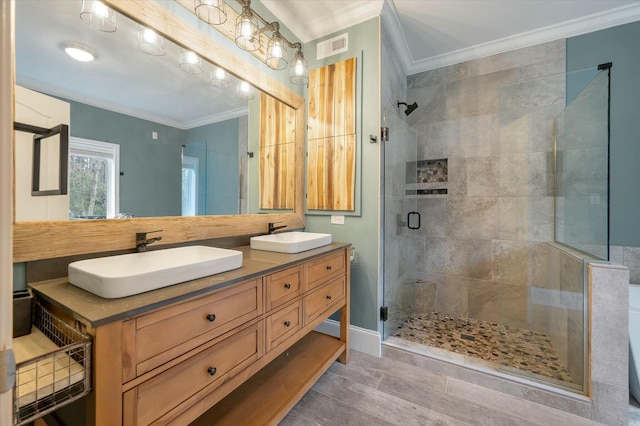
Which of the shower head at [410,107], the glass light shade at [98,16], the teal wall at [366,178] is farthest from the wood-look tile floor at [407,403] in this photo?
the shower head at [410,107]

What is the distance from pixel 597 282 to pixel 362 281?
4.81ft

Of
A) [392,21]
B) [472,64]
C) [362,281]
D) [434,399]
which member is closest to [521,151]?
[472,64]

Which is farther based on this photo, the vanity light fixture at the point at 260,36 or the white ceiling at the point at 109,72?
the vanity light fixture at the point at 260,36

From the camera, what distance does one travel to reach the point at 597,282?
1576 mm

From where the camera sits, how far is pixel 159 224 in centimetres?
140

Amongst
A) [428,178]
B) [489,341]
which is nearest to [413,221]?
[428,178]

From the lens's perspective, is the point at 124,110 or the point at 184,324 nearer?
the point at 184,324

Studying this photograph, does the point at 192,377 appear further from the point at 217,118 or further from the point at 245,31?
the point at 245,31

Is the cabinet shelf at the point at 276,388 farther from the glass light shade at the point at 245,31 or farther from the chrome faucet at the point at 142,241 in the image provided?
the glass light shade at the point at 245,31

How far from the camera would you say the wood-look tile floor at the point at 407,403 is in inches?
58.9

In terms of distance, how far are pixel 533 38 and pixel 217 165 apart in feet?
10.2

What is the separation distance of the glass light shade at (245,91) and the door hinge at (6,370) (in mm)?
1786

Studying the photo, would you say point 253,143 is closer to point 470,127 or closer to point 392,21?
point 392,21

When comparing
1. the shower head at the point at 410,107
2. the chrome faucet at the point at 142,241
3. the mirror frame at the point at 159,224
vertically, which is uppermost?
the shower head at the point at 410,107
